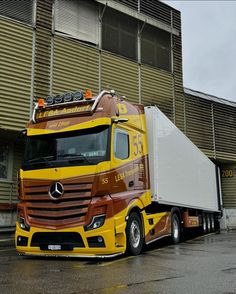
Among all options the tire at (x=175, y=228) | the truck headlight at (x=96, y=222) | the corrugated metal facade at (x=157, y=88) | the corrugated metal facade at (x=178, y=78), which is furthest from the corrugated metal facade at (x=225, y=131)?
the truck headlight at (x=96, y=222)

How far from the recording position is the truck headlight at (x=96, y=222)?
846 centimetres

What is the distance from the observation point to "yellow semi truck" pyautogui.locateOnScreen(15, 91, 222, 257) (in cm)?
852

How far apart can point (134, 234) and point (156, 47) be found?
13.2 m

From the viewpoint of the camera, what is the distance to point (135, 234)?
9.75 metres

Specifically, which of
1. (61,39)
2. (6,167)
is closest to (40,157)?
(6,167)

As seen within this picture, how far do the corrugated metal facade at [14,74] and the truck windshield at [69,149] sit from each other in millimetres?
5549

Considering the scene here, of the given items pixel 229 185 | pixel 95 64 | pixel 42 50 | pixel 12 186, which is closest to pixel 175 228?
pixel 12 186

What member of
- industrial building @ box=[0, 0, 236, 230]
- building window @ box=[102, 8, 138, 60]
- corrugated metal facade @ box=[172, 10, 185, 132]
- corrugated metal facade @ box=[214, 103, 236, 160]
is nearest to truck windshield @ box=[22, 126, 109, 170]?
industrial building @ box=[0, 0, 236, 230]

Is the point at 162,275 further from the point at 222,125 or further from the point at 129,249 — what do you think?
the point at 222,125

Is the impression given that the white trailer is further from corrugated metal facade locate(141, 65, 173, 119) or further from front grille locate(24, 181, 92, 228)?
corrugated metal facade locate(141, 65, 173, 119)

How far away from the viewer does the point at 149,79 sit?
20.0m

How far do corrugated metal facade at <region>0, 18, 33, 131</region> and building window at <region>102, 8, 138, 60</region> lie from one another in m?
4.12

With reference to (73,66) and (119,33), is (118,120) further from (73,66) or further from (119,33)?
(119,33)

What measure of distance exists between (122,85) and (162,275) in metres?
12.6
